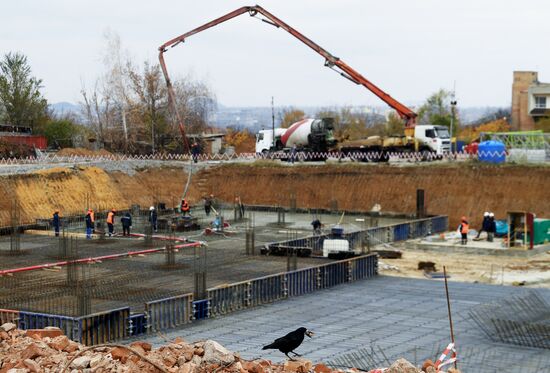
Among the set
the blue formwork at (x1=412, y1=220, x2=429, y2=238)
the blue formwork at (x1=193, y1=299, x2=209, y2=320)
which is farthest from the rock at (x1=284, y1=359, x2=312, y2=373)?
the blue formwork at (x1=412, y1=220, x2=429, y2=238)

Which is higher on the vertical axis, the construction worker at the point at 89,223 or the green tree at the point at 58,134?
the green tree at the point at 58,134

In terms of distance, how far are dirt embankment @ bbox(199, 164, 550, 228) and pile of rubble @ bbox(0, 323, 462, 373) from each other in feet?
110

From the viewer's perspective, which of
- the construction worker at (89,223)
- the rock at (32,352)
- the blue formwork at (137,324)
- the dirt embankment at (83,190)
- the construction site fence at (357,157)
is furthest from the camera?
the construction site fence at (357,157)

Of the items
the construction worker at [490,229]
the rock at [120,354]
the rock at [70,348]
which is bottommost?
the construction worker at [490,229]

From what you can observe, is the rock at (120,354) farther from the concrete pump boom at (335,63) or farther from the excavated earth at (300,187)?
the concrete pump boom at (335,63)

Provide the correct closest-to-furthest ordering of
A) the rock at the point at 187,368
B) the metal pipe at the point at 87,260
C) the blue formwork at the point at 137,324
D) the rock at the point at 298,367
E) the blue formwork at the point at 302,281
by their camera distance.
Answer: the rock at the point at 187,368, the rock at the point at 298,367, the blue formwork at the point at 137,324, the blue formwork at the point at 302,281, the metal pipe at the point at 87,260

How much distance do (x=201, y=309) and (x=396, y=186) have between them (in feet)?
94.3

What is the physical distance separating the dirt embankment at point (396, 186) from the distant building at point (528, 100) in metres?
35.8

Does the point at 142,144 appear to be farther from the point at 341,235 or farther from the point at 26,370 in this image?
the point at 26,370

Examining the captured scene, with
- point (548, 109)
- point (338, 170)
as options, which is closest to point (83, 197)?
point (338, 170)

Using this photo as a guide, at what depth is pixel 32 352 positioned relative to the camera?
11398 mm

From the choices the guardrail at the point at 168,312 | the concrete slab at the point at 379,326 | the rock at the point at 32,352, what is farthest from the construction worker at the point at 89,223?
the rock at the point at 32,352

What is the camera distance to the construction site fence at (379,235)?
32.2 metres

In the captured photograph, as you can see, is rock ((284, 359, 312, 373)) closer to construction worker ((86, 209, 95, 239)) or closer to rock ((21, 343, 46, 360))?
rock ((21, 343, 46, 360))
